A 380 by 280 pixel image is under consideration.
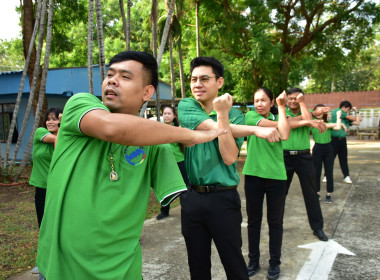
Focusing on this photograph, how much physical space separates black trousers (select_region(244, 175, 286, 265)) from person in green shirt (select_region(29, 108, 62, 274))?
2248 millimetres

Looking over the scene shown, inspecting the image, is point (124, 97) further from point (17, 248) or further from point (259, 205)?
point (17, 248)

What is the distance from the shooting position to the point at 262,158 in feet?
12.2

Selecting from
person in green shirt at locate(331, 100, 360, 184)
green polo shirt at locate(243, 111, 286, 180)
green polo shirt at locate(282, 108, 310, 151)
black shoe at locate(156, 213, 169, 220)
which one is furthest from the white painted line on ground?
person in green shirt at locate(331, 100, 360, 184)

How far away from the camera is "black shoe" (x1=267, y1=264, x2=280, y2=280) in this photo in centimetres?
348

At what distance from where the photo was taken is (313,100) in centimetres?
2622

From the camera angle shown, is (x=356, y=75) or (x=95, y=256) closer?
(x=95, y=256)

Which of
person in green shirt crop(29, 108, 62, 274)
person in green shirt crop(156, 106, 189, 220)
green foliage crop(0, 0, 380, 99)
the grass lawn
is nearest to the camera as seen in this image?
person in green shirt crop(29, 108, 62, 274)

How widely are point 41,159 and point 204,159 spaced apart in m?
2.17

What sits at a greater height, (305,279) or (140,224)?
(140,224)

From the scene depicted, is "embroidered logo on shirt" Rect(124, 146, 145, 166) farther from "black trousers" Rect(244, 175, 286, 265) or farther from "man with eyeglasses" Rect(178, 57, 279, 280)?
"black trousers" Rect(244, 175, 286, 265)

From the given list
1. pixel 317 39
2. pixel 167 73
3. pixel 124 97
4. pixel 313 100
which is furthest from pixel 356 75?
pixel 124 97

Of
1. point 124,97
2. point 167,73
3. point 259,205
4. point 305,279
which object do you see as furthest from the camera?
point 167,73

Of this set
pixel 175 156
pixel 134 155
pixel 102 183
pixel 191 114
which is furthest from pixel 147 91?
pixel 175 156

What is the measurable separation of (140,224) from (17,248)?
376 centimetres
